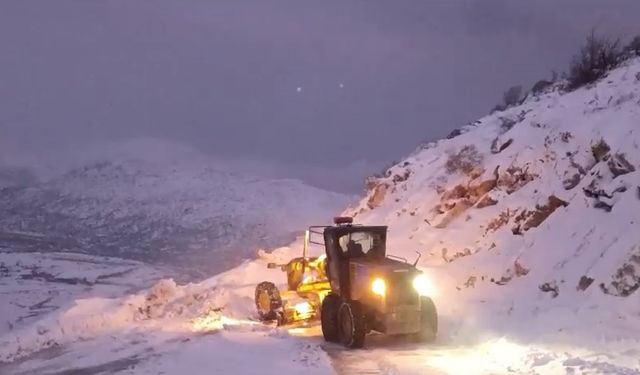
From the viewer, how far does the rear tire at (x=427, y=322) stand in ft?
45.6

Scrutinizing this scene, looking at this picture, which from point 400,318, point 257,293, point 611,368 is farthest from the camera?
point 257,293

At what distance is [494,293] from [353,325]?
509 centimetres

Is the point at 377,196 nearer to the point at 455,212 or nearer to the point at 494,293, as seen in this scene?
the point at 455,212

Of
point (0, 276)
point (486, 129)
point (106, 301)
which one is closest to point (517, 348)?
point (106, 301)

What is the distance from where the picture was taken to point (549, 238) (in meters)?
17.0

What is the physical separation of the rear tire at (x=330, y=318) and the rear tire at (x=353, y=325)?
40cm

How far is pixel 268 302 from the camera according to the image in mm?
16391

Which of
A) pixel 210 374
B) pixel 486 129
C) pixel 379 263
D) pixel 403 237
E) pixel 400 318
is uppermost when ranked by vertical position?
pixel 486 129

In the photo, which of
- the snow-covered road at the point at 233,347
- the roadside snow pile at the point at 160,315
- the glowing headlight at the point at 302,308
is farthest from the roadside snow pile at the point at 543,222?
the roadside snow pile at the point at 160,315

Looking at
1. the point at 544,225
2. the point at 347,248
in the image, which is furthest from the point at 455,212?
the point at 347,248

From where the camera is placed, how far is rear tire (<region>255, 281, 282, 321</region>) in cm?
1625

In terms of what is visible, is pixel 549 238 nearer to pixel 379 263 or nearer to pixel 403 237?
pixel 379 263

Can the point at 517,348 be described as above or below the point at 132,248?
below

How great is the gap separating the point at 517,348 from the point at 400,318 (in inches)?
95.7
